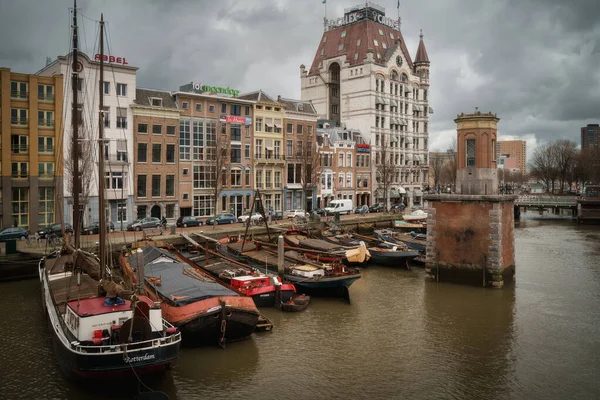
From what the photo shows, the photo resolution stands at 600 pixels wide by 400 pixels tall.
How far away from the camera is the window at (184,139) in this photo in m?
62.0

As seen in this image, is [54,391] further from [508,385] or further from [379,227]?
[379,227]

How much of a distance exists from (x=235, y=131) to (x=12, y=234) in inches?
1182

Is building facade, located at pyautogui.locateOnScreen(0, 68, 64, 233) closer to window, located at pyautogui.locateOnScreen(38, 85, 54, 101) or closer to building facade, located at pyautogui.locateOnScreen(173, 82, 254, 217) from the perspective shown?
window, located at pyautogui.locateOnScreen(38, 85, 54, 101)

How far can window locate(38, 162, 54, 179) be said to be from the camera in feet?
172

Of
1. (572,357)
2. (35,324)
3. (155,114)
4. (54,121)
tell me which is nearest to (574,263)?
(572,357)

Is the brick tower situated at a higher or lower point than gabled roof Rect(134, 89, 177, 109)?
lower

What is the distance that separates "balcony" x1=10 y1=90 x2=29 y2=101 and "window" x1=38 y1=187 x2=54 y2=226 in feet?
29.8

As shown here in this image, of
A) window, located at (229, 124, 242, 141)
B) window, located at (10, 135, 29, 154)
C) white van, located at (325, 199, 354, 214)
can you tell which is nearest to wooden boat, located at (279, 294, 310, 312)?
window, located at (10, 135, 29, 154)

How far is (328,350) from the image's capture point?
930 inches

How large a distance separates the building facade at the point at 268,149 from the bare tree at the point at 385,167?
1953cm

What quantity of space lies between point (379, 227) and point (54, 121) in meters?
41.1

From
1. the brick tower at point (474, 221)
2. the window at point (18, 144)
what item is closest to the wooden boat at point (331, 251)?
the brick tower at point (474, 221)

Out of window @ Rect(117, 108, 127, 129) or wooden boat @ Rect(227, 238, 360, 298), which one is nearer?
wooden boat @ Rect(227, 238, 360, 298)

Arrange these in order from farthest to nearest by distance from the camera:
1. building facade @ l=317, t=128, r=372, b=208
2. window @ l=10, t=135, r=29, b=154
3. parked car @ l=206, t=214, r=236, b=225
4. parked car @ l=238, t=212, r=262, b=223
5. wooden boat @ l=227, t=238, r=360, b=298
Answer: building facade @ l=317, t=128, r=372, b=208
parked car @ l=238, t=212, r=262, b=223
parked car @ l=206, t=214, r=236, b=225
window @ l=10, t=135, r=29, b=154
wooden boat @ l=227, t=238, r=360, b=298
